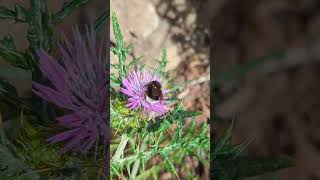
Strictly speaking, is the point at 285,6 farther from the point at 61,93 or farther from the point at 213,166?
the point at 61,93

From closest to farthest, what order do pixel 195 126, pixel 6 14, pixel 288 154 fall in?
1. pixel 6 14
2. pixel 195 126
3. pixel 288 154

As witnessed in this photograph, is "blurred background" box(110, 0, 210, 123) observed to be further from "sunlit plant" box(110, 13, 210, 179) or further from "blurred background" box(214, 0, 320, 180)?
"blurred background" box(214, 0, 320, 180)

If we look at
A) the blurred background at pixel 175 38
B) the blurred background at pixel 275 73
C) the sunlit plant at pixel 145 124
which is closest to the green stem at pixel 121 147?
the sunlit plant at pixel 145 124

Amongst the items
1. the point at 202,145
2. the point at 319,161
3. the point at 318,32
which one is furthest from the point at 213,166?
the point at 318,32

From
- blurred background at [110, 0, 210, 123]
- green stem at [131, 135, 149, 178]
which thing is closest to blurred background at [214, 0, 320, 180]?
blurred background at [110, 0, 210, 123]

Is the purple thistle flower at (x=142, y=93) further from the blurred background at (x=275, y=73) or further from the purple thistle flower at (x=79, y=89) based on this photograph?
the blurred background at (x=275, y=73)

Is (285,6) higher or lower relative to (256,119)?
higher
